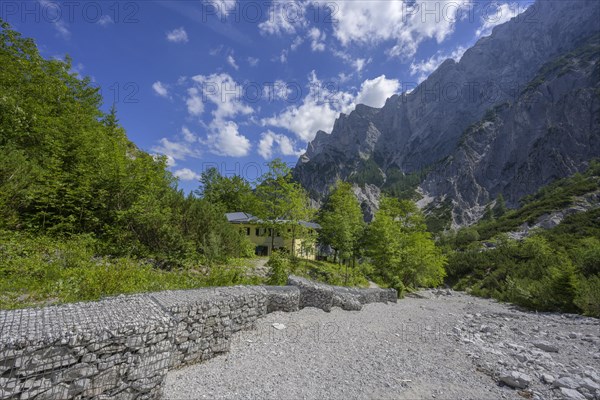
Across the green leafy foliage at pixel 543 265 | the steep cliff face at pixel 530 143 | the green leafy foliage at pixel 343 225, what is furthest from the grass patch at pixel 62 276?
the steep cliff face at pixel 530 143

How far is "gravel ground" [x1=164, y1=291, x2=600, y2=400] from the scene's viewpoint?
4.99 meters

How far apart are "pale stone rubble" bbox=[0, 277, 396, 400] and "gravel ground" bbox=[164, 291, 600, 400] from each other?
0.65 metres

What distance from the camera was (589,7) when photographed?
11800cm

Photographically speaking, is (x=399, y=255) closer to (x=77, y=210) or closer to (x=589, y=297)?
(x=589, y=297)

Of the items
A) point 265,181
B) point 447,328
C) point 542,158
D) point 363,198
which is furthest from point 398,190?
point 447,328

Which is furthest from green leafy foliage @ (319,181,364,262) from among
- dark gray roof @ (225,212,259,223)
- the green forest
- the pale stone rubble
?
the pale stone rubble

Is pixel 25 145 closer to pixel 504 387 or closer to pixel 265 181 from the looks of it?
pixel 265 181

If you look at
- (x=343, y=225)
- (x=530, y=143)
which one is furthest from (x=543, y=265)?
(x=530, y=143)

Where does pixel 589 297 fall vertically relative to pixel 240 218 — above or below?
below

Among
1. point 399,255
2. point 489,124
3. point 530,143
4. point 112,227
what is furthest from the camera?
point 489,124

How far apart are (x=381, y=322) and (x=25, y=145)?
1800 centimetres

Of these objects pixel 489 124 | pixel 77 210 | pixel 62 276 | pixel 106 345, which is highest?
pixel 489 124

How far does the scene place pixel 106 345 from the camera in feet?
12.0

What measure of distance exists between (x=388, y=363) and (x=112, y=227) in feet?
38.9
